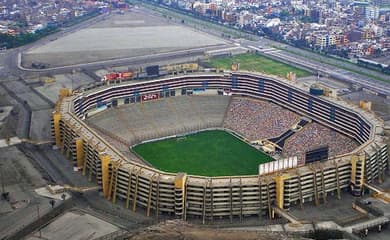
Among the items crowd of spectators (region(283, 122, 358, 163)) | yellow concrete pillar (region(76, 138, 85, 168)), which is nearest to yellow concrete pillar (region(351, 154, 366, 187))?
crowd of spectators (region(283, 122, 358, 163))

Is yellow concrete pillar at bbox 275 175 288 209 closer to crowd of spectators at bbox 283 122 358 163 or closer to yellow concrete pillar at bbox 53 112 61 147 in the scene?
crowd of spectators at bbox 283 122 358 163

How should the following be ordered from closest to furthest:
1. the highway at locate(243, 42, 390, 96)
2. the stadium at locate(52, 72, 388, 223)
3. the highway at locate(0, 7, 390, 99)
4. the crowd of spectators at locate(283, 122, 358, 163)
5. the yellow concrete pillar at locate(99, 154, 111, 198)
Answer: the stadium at locate(52, 72, 388, 223)
the yellow concrete pillar at locate(99, 154, 111, 198)
the crowd of spectators at locate(283, 122, 358, 163)
the highway at locate(243, 42, 390, 96)
the highway at locate(0, 7, 390, 99)

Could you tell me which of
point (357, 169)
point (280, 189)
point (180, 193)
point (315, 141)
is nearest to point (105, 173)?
point (180, 193)

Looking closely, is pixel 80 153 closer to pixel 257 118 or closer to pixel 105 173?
pixel 105 173

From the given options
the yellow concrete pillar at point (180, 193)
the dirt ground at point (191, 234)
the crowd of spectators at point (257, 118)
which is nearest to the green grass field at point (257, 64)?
the crowd of spectators at point (257, 118)

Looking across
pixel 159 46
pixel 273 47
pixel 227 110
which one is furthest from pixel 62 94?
pixel 273 47

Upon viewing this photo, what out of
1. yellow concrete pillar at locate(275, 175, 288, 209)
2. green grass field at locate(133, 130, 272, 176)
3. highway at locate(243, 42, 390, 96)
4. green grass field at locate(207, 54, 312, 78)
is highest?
yellow concrete pillar at locate(275, 175, 288, 209)

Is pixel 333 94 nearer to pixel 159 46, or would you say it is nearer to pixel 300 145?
pixel 300 145

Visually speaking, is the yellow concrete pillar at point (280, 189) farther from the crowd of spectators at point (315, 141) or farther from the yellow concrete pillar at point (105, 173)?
the yellow concrete pillar at point (105, 173)
